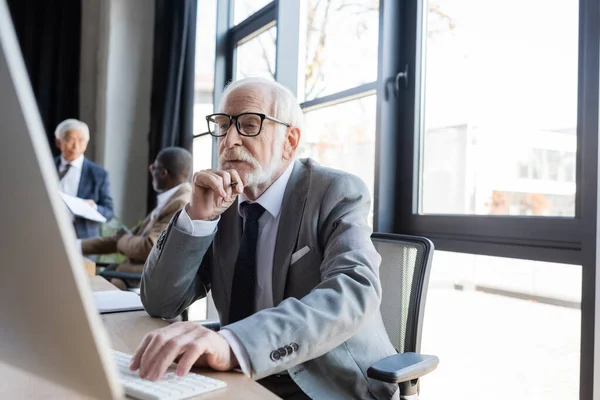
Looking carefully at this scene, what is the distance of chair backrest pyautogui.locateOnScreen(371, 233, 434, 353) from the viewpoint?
1.31 meters

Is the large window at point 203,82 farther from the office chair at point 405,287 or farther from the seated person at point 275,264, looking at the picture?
the office chair at point 405,287

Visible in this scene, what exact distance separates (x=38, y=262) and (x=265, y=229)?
40.2 inches

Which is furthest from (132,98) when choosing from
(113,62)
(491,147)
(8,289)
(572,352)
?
(8,289)

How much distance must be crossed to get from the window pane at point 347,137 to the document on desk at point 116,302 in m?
1.00

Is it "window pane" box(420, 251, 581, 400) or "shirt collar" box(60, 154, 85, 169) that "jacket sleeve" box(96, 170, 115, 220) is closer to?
"shirt collar" box(60, 154, 85, 169)

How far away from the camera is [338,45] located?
2.72m

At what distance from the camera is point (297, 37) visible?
3.06 m

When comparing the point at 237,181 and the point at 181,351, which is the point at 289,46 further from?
the point at 181,351

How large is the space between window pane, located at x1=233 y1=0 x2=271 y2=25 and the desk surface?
8.39 feet

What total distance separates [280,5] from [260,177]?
1853 mm

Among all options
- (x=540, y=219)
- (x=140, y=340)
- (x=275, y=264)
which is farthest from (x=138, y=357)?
(x=540, y=219)

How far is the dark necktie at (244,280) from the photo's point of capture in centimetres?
129

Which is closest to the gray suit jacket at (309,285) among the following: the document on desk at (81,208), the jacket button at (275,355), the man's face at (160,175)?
the jacket button at (275,355)

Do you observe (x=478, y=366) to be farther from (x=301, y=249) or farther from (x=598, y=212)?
(x=301, y=249)
